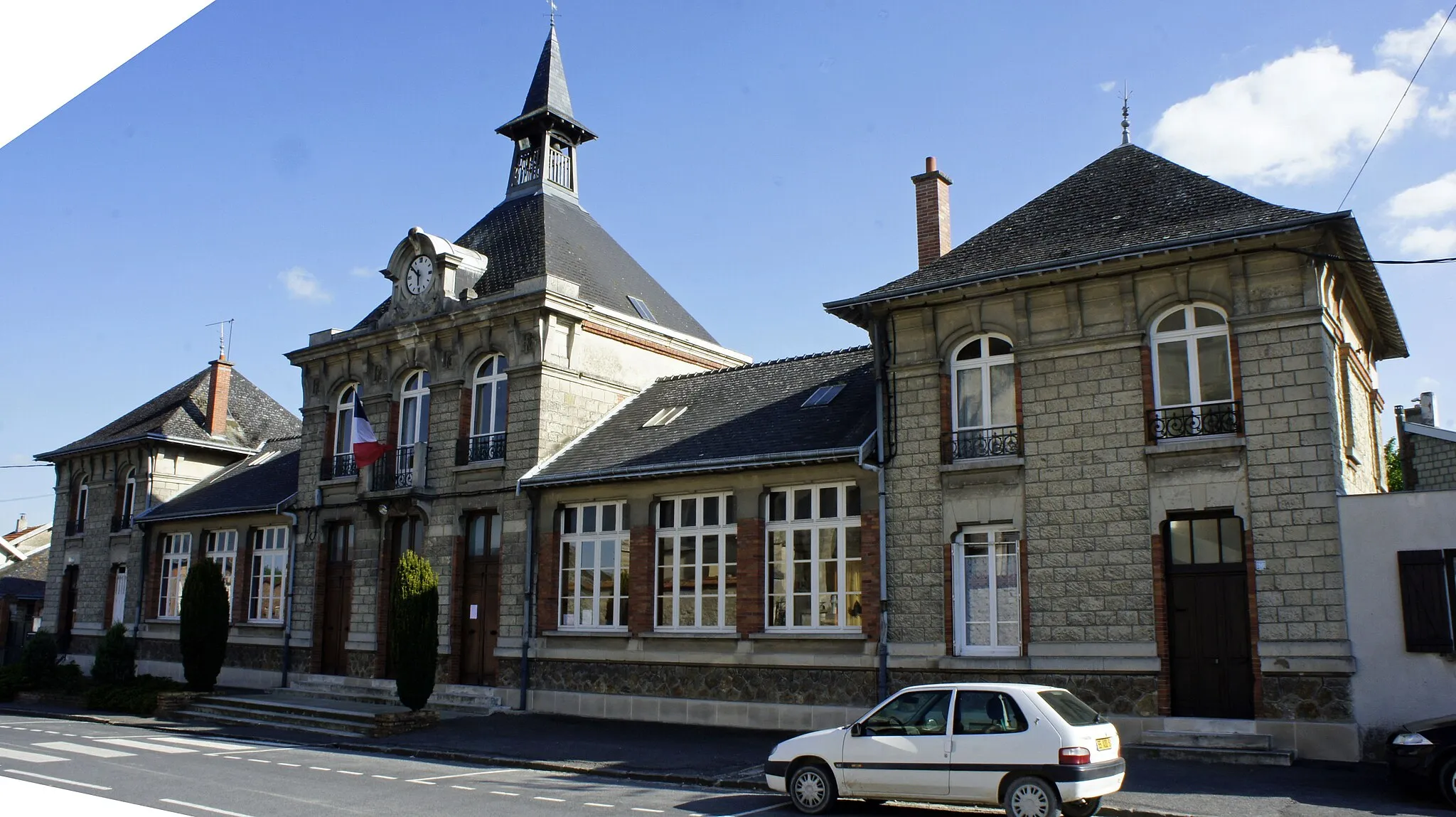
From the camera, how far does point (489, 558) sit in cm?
2236

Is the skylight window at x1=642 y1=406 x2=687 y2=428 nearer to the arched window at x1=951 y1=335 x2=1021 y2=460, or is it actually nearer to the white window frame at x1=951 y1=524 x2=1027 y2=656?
the arched window at x1=951 y1=335 x2=1021 y2=460

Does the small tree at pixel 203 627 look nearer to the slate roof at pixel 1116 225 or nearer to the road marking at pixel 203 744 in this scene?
the road marking at pixel 203 744

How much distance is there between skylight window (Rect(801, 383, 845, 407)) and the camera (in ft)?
65.1

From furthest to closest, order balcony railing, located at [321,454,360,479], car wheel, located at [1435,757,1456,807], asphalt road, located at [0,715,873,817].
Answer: balcony railing, located at [321,454,360,479] < asphalt road, located at [0,715,873,817] < car wheel, located at [1435,757,1456,807]

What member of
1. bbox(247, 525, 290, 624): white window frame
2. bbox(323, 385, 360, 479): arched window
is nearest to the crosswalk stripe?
bbox(323, 385, 360, 479): arched window

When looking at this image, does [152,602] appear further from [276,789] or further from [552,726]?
[276,789]

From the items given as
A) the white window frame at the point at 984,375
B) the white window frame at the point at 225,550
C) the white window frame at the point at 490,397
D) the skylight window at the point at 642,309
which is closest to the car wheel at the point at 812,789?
the white window frame at the point at 984,375

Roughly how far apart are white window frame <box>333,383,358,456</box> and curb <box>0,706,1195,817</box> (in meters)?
7.46

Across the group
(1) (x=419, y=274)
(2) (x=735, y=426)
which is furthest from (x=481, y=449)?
(2) (x=735, y=426)

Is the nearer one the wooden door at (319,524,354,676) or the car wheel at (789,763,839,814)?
the car wheel at (789,763,839,814)

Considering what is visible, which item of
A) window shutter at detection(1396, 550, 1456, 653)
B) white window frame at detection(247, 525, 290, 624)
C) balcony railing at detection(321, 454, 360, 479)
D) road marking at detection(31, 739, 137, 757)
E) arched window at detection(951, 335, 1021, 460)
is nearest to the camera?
window shutter at detection(1396, 550, 1456, 653)

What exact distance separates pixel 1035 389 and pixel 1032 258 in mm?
1908

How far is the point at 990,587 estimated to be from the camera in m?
16.1

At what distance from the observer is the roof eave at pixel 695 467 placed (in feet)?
57.1
